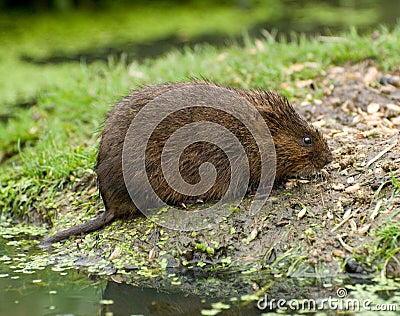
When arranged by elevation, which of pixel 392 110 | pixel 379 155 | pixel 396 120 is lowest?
pixel 379 155

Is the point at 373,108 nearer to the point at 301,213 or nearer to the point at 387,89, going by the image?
the point at 387,89

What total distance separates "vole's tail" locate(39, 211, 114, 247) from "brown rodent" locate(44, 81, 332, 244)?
0.03 metres

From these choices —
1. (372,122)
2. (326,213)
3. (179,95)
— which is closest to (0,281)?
(179,95)

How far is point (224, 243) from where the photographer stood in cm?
471

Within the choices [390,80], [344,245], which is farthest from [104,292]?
[390,80]

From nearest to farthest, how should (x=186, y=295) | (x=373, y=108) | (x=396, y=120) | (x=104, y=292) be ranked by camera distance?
(x=186, y=295) < (x=104, y=292) < (x=396, y=120) < (x=373, y=108)

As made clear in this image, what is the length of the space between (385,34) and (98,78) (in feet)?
11.1

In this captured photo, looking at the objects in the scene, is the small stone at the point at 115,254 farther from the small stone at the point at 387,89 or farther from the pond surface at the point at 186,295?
the small stone at the point at 387,89

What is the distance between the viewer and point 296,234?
4656 mm

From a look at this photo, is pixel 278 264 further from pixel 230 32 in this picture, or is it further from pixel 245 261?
pixel 230 32

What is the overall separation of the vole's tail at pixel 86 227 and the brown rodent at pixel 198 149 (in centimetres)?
3

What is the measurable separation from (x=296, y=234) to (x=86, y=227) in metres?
1.52

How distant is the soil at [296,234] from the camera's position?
446 centimetres

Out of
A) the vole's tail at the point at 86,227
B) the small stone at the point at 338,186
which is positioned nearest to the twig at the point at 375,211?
the small stone at the point at 338,186
